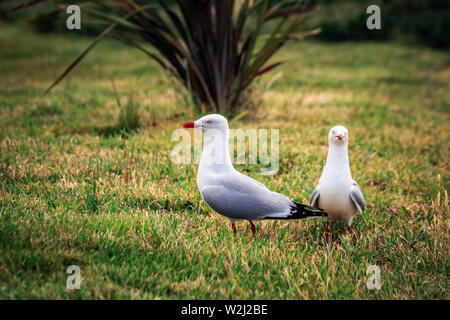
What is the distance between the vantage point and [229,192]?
2209 millimetres

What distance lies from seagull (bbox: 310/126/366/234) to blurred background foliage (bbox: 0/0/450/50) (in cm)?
1159

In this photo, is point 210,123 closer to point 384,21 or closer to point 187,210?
point 187,210

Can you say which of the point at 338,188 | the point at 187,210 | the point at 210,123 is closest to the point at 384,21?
the point at 338,188

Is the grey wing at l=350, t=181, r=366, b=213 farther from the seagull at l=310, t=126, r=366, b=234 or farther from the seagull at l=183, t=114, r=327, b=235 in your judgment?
the seagull at l=183, t=114, r=327, b=235

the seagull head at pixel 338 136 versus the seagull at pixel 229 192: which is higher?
the seagull head at pixel 338 136

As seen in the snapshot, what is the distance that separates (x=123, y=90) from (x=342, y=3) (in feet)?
36.8

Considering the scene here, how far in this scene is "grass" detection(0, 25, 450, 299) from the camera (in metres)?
1.95

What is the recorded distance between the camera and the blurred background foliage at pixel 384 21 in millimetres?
13117

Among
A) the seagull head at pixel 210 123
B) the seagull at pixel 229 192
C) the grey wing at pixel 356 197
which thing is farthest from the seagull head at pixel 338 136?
the seagull head at pixel 210 123

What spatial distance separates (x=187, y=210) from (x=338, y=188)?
97 cm

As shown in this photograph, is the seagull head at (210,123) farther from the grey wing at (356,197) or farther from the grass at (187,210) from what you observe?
the grey wing at (356,197)

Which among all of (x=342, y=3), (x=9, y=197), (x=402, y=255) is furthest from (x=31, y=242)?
(x=342, y=3)

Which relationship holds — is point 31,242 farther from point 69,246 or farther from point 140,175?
point 140,175

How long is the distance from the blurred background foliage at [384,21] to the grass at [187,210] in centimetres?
790
